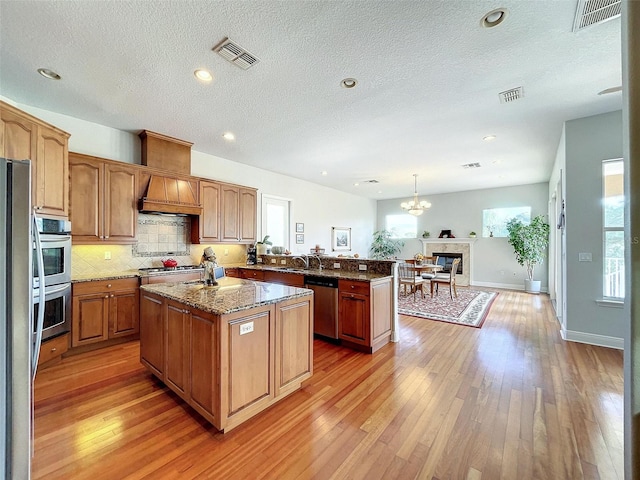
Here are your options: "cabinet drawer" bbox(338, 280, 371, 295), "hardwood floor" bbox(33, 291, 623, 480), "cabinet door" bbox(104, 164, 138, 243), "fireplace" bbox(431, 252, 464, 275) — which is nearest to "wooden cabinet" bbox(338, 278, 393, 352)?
"cabinet drawer" bbox(338, 280, 371, 295)

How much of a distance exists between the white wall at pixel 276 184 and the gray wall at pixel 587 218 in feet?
14.0

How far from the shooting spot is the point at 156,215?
4.30m

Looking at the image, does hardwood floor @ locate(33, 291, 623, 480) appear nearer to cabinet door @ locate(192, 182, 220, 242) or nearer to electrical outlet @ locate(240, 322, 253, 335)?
electrical outlet @ locate(240, 322, 253, 335)

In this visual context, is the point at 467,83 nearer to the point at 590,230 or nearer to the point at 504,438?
the point at 590,230

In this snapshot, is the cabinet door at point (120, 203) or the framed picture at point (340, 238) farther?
the framed picture at point (340, 238)

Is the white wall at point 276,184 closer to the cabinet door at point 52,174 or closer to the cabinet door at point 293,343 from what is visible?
the cabinet door at point 52,174

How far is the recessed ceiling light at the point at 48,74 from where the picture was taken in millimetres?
2498

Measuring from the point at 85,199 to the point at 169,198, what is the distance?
98cm

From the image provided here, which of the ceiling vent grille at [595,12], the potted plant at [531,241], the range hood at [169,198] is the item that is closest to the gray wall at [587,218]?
the ceiling vent grille at [595,12]

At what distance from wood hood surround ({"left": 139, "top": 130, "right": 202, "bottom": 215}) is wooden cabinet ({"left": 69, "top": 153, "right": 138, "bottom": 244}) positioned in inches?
8.5

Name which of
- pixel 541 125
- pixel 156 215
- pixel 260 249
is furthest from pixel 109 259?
pixel 541 125

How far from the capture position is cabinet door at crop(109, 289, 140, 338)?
3.36 metres

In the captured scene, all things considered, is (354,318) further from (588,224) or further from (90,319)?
(588,224)

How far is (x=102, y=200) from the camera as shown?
3.48 m
